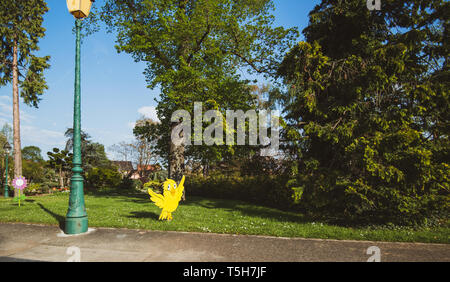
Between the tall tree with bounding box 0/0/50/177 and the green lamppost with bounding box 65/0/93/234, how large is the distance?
16.5m

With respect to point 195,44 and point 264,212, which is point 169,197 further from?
point 195,44

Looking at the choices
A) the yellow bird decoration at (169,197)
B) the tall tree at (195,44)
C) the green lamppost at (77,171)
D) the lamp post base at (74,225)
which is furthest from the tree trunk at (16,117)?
the yellow bird decoration at (169,197)

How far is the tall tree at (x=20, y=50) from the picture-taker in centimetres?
1920

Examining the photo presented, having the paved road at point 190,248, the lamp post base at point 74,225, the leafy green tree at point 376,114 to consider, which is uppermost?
the leafy green tree at point 376,114

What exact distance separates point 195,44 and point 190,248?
12826 millimetres

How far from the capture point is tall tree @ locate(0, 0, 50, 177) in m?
19.2

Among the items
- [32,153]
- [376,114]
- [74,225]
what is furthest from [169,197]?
[32,153]

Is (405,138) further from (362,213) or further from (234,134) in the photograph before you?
(234,134)

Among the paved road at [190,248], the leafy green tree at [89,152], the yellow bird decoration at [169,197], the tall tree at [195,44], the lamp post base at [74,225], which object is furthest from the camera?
the leafy green tree at [89,152]

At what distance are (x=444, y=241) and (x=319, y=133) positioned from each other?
407 cm

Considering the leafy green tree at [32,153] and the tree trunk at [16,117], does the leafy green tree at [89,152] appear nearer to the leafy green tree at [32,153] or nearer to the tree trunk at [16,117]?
the tree trunk at [16,117]

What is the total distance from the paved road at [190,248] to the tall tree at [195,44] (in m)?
7.85

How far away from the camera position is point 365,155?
24.0 ft

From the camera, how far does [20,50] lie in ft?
65.7
